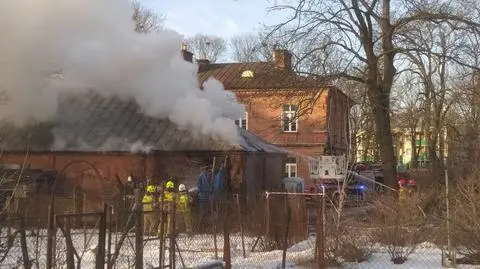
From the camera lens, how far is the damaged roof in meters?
20.0

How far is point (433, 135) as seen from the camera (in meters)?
39.8

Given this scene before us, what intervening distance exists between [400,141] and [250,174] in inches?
2028

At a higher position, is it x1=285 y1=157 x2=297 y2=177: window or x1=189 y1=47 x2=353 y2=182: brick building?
x1=189 y1=47 x2=353 y2=182: brick building

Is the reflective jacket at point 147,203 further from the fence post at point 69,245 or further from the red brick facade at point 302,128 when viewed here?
the red brick facade at point 302,128

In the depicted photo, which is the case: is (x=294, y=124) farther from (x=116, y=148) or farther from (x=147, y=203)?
(x=147, y=203)

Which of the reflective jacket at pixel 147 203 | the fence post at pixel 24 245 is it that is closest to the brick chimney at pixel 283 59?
the reflective jacket at pixel 147 203

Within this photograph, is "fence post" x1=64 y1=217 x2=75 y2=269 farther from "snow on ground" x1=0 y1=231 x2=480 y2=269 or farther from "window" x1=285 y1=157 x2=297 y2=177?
"window" x1=285 y1=157 x2=297 y2=177

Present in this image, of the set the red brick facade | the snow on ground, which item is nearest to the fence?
the snow on ground

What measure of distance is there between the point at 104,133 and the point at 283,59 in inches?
283

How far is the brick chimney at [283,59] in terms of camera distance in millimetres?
23703

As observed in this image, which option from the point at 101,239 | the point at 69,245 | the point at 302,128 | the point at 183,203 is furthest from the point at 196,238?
the point at 302,128

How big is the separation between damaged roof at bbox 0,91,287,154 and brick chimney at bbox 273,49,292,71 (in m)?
3.36

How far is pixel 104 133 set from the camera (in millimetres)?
20969

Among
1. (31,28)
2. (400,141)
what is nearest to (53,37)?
(31,28)
